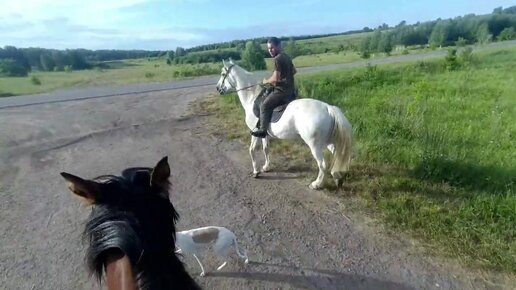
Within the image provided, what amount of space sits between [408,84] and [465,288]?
12.7 metres

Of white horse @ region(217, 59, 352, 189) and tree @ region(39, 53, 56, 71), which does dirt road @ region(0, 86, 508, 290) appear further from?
tree @ region(39, 53, 56, 71)

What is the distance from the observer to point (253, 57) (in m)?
25.5

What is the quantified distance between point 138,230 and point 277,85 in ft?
16.7

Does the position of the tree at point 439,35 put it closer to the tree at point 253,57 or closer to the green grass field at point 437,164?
the tree at point 253,57

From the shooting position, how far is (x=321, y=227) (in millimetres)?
4809

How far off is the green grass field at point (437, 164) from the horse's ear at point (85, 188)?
155 inches

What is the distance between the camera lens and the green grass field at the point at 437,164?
4.36 metres

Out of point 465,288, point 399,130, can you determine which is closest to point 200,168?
point 399,130

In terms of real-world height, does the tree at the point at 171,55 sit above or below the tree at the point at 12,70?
below

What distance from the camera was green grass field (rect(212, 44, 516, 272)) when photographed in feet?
14.3

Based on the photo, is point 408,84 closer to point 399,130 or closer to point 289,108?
point 399,130

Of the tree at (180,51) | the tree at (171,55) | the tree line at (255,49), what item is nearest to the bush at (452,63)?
the tree line at (255,49)

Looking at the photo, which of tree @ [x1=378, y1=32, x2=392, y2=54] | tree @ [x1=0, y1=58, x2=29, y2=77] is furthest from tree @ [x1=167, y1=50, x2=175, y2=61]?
tree @ [x1=378, y1=32, x2=392, y2=54]

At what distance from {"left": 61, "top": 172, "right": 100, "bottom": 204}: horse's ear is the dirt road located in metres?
0.45
